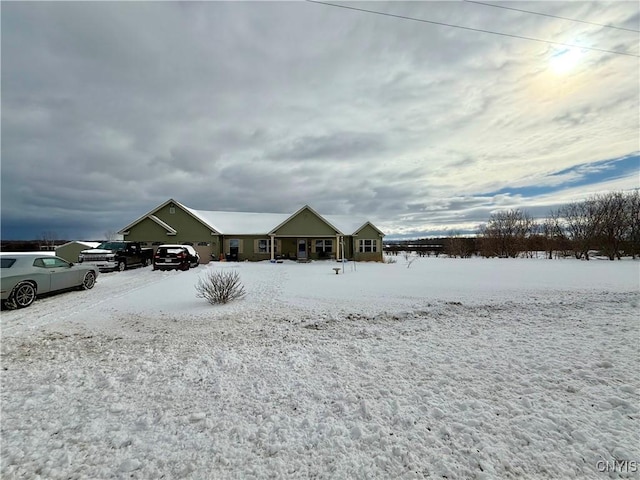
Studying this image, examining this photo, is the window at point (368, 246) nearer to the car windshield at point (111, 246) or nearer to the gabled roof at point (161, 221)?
the gabled roof at point (161, 221)

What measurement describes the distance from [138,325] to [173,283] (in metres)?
6.15

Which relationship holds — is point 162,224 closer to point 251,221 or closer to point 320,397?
point 251,221

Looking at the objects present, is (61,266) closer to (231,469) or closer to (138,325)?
(138,325)

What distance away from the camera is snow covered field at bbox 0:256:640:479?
2.54 metres

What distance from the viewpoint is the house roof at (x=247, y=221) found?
26.8 metres

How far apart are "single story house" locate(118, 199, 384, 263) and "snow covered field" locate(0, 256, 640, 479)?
62.3 ft

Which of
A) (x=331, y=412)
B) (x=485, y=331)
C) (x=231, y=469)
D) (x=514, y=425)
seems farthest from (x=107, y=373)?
(x=485, y=331)

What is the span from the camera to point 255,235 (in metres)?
28.2

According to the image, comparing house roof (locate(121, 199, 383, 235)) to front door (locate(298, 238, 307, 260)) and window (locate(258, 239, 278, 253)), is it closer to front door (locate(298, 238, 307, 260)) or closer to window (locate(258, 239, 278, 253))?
window (locate(258, 239, 278, 253))

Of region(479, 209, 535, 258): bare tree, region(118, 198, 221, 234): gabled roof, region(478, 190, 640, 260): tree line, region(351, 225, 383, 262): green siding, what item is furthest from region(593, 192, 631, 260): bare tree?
region(118, 198, 221, 234): gabled roof

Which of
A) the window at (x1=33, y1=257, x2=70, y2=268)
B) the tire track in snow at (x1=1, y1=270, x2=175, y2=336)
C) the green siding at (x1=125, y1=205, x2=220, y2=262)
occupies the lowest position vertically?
the tire track in snow at (x1=1, y1=270, x2=175, y2=336)

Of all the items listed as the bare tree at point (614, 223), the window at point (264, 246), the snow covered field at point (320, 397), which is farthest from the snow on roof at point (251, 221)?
the bare tree at point (614, 223)

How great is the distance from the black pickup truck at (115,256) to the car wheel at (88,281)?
5.56 meters

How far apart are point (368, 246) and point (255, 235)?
11794mm
